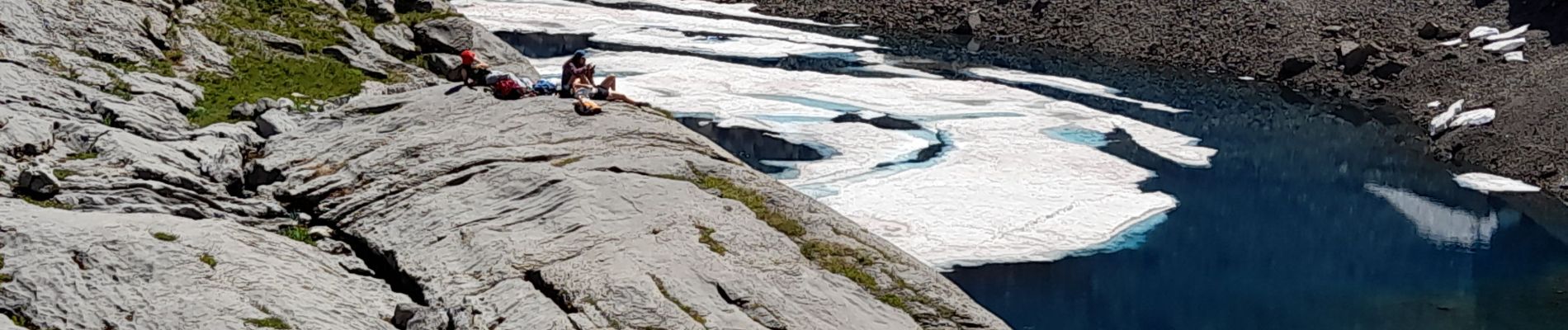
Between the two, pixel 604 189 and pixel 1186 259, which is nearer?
pixel 604 189

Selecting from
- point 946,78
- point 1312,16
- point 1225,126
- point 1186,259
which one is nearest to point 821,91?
point 946,78

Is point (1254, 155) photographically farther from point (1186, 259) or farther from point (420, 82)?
point (420, 82)

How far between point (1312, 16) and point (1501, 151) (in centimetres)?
2167

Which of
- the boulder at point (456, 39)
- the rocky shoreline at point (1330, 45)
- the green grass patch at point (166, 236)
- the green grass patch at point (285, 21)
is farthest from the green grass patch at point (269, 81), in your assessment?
the rocky shoreline at point (1330, 45)

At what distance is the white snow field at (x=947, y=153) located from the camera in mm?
29438

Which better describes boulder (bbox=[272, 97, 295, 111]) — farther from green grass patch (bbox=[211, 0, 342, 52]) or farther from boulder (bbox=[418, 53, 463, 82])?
boulder (bbox=[418, 53, 463, 82])

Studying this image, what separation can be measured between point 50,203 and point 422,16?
1658 cm

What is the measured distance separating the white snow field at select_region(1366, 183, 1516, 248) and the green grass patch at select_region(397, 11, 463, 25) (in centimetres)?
2316

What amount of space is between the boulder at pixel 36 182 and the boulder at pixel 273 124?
204 inches

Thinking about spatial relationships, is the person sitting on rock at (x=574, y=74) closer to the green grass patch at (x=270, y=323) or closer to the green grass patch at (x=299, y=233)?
the green grass patch at (x=299, y=233)

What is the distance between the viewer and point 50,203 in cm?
1579

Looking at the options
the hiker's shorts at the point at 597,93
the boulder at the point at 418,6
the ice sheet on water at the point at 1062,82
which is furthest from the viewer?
the ice sheet on water at the point at 1062,82

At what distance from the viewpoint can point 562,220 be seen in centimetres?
1666

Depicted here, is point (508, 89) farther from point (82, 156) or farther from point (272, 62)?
point (272, 62)
